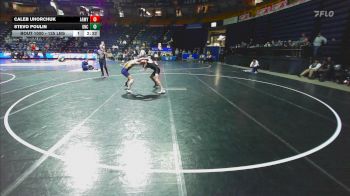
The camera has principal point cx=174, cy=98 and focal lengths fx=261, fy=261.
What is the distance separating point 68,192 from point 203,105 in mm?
5592

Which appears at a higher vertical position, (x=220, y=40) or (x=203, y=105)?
(x=220, y=40)

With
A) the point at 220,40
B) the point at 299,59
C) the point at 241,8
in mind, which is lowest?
the point at 299,59

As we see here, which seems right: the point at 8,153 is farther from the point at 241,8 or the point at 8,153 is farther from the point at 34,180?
the point at 241,8

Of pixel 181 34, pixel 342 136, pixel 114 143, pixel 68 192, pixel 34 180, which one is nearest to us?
pixel 68 192

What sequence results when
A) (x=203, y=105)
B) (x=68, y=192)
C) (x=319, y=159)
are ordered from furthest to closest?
(x=203, y=105), (x=319, y=159), (x=68, y=192)

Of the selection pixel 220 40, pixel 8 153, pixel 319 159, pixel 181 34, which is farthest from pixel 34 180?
pixel 181 34

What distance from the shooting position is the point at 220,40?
1499 inches
